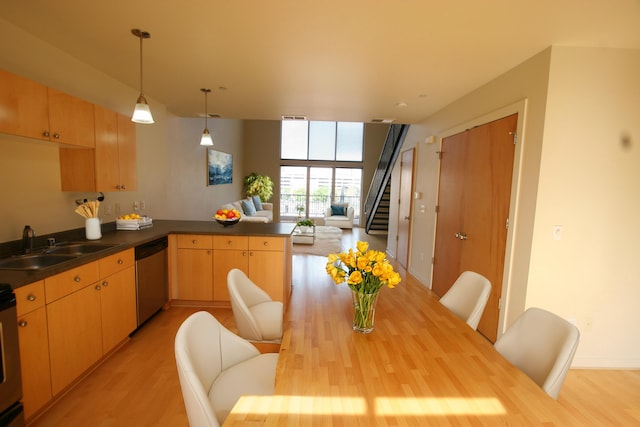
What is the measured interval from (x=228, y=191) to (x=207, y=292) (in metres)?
5.65

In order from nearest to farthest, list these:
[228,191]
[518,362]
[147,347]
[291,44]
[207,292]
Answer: [518,362]
[291,44]
[147,347]
[207,292]
[228,191]

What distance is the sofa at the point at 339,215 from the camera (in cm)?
979

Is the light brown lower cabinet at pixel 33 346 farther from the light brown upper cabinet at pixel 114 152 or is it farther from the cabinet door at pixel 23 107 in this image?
the light brown upper cabinet at pixel 114 152

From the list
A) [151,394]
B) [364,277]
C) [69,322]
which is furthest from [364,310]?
[69,322]

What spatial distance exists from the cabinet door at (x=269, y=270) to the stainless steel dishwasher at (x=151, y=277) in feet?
3.11

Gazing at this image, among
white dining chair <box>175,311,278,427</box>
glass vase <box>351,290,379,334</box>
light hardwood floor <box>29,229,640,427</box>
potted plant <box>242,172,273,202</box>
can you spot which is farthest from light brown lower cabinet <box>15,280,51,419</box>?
potted plant <box>242,172,273,202</box>

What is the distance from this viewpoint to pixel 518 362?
4.72ft

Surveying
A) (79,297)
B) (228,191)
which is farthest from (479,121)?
(228,191)

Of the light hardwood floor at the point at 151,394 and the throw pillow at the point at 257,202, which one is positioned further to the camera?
the throw pillow at the point at 257,202

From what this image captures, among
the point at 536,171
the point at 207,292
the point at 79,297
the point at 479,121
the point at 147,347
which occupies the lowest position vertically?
the point at 147,347

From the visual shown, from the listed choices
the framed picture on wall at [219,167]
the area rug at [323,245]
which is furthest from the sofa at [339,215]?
the framed picture on wall at [219,167]

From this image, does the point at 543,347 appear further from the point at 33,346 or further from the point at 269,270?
the point at 33,346

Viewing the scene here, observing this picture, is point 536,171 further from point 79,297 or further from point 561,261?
point 79,297

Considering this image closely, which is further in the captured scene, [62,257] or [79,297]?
[62,257]
